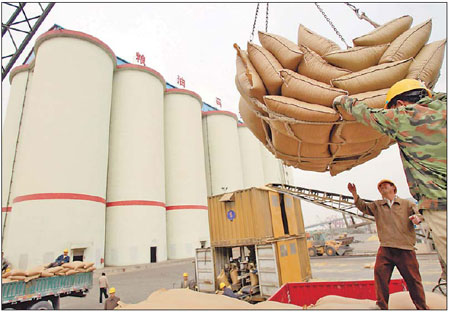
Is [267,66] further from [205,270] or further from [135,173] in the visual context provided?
[135,173]

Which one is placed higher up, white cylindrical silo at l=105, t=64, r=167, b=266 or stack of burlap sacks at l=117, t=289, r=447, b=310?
white cylindrical silo at l=105, t=64, r=167, b=266

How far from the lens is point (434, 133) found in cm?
173

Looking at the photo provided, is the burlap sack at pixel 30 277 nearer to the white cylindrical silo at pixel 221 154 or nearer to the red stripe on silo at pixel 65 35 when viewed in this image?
the red stripe on silo at pixel 65 35

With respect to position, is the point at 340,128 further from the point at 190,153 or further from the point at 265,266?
the point at 190,153

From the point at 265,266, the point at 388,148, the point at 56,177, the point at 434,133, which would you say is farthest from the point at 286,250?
the point at 56,177

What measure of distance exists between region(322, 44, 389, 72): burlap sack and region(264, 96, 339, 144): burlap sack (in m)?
0.74

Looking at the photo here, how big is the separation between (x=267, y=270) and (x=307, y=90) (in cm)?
583

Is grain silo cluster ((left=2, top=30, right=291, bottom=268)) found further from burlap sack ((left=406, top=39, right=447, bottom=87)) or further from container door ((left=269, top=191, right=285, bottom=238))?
burlap sack ((left=406, top=39, right=447, bottom=87))

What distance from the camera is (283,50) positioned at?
11.5 feet

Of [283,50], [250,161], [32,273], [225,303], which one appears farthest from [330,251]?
[283,50]


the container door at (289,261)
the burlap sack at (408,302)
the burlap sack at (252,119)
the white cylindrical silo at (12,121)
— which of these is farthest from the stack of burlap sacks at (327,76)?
the white cylindrical silo at (12,121)

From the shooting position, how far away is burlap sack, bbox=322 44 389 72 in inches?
130

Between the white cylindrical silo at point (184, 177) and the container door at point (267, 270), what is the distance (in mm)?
13481

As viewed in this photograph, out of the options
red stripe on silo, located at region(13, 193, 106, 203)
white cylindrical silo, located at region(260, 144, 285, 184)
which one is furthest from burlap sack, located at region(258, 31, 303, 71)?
white cylindrical silo, located at region(260, 144, 285, 184)
